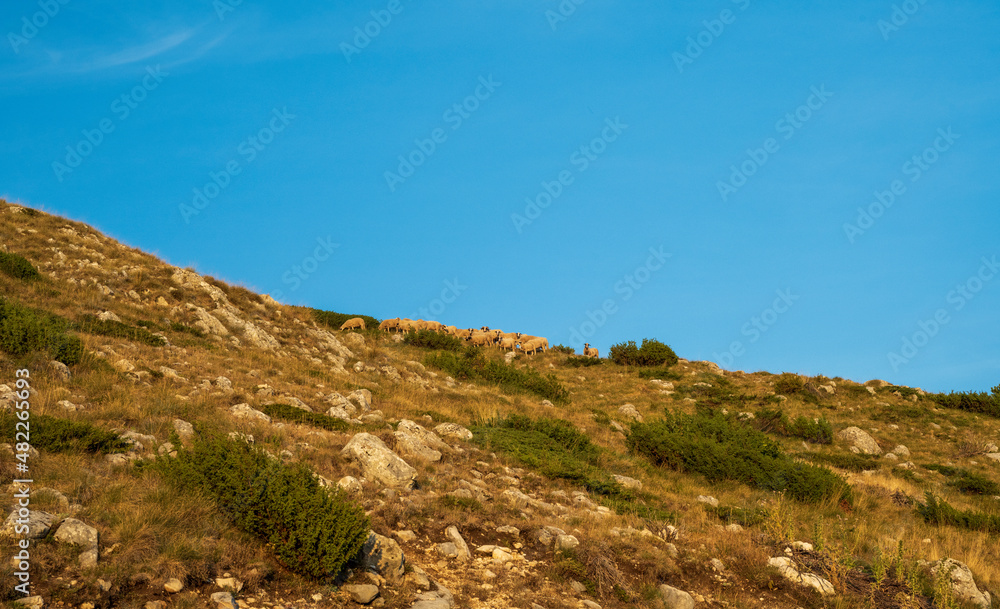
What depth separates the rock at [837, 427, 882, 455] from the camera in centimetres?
2058

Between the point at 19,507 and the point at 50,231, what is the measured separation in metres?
19.4

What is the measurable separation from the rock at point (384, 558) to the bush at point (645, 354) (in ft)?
85.5

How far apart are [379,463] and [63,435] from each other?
3906 mm

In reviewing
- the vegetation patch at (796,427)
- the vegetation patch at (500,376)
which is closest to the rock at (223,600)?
the vegetation patch at (500,376)

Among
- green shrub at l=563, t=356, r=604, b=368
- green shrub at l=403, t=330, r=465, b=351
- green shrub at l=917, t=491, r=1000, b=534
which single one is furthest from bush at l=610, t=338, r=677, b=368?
green shrub at l=917, t=491, r=1000, b=534

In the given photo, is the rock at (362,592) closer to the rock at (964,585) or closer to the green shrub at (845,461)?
the rock at (964,585)

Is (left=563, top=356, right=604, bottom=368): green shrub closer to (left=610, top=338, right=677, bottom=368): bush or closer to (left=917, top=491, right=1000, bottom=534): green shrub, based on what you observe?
(left=610, top=338, right=677, bottom=368): bush

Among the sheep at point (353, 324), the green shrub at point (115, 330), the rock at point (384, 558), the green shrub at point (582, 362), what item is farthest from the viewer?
the sheep at point (353, 324)

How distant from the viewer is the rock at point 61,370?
10531 mm

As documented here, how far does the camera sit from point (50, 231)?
71.1 feet

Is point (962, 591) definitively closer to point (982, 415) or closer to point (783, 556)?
point (783, 556)

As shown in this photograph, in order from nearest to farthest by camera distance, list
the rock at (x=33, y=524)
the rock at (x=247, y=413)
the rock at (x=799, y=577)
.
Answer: the rock at (x=33, y=524) < the rock at (x=799, y=577) < the rock at (x=247, y=413)

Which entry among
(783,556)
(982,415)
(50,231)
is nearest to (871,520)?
(783,556)

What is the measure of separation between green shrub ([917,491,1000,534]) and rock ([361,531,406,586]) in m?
11.5
